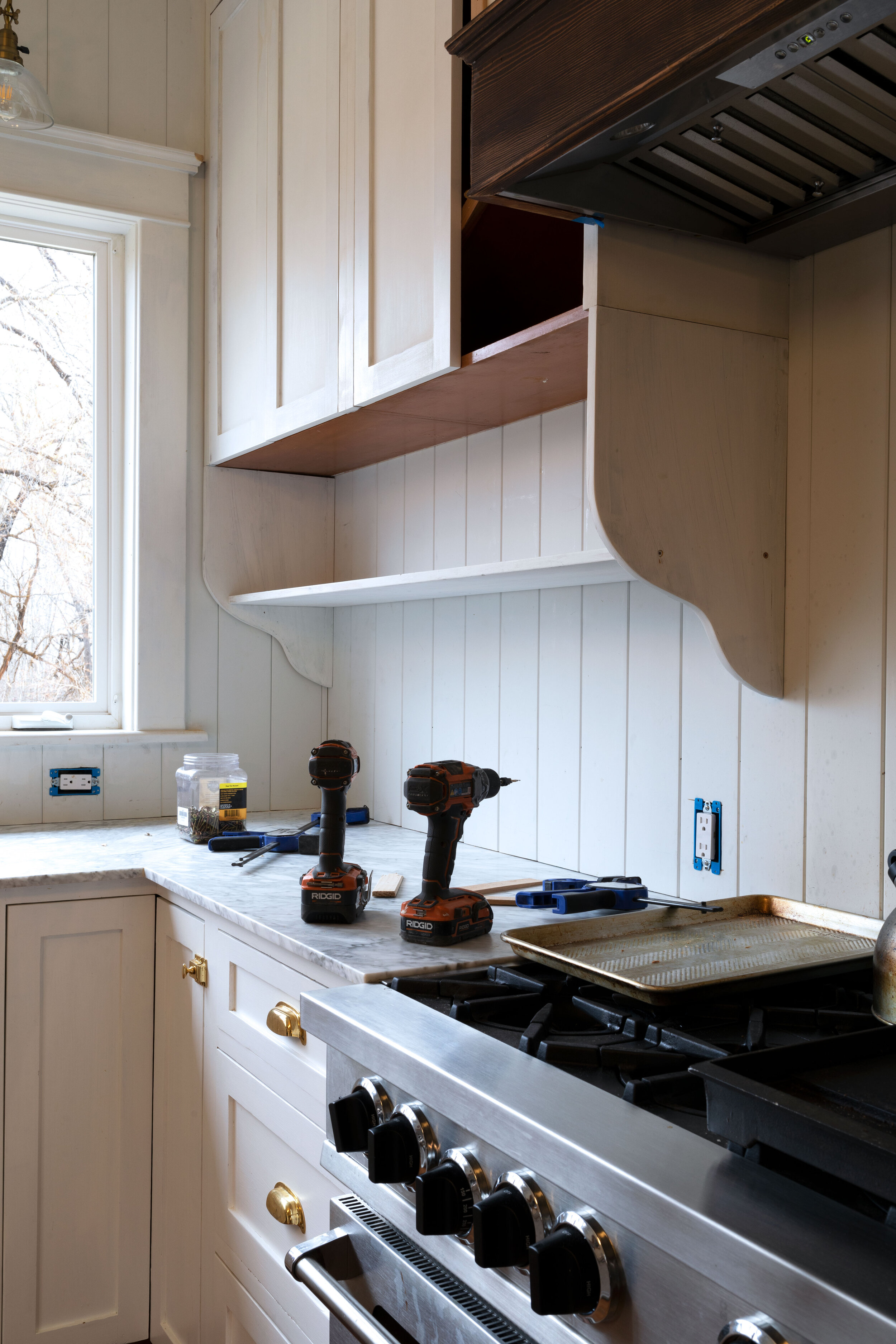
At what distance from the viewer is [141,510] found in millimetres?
2629

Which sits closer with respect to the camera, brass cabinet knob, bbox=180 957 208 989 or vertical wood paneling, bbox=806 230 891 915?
vertical wood paneling, bbox=806 230 891 915

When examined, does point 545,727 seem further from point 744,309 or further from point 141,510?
point 141,510

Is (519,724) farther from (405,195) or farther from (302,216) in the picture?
(302,216)

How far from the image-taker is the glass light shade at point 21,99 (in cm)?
211

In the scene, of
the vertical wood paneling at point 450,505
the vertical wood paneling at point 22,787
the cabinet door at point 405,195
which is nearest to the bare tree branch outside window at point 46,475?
the vertical wood paneling at point 22,787

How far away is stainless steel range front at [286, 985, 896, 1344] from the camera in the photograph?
0.60 m

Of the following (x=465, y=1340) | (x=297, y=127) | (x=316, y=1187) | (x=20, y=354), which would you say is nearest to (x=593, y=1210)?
(x=465, y=1340)

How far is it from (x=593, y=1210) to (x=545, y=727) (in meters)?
1.30

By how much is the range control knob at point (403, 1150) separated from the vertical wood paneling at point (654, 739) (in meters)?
0.83

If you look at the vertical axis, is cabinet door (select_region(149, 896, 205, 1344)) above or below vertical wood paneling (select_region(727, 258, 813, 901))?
below

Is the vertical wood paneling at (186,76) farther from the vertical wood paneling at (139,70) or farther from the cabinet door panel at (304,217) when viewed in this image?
the cabinet door panel at (304,217)

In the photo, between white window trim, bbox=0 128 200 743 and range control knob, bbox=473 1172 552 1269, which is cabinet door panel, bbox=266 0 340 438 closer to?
white window trim, bbox=0 128 200 743

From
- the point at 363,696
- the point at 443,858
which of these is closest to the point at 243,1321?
the point at 443,858

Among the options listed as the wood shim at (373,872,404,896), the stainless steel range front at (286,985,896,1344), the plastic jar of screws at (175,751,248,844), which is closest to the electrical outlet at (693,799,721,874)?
the wood shim at (373,872,404,896)
